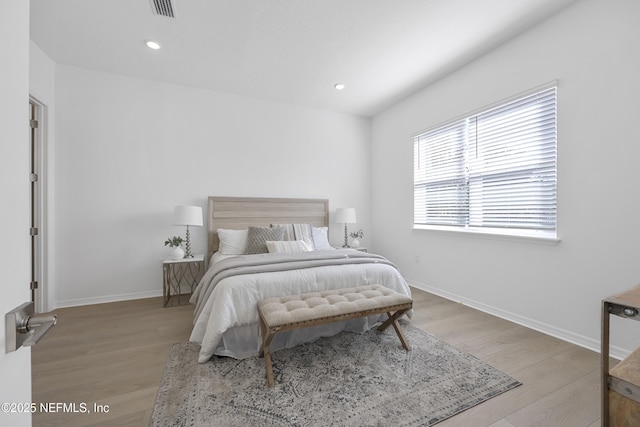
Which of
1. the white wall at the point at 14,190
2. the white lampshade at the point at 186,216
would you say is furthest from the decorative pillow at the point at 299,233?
the white wall at the point at 14,190

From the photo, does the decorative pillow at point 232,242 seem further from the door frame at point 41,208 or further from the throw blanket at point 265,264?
the door frame at point 41,208

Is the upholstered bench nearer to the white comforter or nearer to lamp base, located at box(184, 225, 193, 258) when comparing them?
the white comforter

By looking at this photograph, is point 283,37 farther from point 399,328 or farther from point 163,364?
point 163,364

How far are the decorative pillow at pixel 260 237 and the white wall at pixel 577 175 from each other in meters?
2.31

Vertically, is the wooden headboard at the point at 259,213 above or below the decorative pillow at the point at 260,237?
above

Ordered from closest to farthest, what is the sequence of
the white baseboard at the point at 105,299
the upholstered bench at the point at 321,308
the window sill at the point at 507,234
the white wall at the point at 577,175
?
the upholstered bench at the point at 321,308
the white wall at the point at 577,175
the window sill at the point at 507,234
the white baseboard at the point at 105,299

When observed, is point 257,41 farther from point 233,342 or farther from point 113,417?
point 113,417

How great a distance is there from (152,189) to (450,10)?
3759mm

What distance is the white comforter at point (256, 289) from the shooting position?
196 centimetres

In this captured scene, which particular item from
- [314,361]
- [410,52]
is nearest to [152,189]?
[314,361]

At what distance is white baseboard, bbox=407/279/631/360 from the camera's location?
2.00 meters

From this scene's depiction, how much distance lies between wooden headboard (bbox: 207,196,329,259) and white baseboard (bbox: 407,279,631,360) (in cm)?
212

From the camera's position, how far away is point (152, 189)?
3428 mm

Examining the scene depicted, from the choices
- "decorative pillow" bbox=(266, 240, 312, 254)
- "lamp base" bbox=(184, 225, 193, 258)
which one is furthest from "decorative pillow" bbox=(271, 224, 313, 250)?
"lamp base" bbox=(184, 225, 193, 258)
